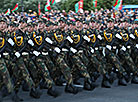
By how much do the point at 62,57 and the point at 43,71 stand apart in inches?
26.9

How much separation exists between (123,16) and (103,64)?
13.4 meters

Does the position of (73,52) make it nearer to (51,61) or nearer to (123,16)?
(51,61)

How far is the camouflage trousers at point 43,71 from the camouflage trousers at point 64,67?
1.37 ft

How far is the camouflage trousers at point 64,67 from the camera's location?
7.66 m

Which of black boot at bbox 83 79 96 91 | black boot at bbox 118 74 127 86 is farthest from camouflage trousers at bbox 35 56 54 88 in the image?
black boot at bbox 118 74 127 86

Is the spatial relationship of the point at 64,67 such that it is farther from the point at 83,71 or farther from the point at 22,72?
the point at 22,72

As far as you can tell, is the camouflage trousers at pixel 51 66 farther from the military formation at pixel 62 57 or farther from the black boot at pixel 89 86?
the black boot at pixel 89 86

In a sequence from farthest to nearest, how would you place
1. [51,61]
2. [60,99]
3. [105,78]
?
[105,78] < [51,61] < [60,99]

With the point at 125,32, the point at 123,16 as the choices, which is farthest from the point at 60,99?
the point at 123,16

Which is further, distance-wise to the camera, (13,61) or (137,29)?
(137,29)

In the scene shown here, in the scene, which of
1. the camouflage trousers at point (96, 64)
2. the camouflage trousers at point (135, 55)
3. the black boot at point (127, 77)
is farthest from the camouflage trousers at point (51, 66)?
the camouflage trousers at point (135, 55)

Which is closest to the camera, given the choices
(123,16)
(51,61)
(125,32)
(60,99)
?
(60,99)

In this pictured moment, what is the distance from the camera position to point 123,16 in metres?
21.7

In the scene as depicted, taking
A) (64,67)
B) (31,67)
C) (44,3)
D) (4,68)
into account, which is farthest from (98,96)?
(44,3)
